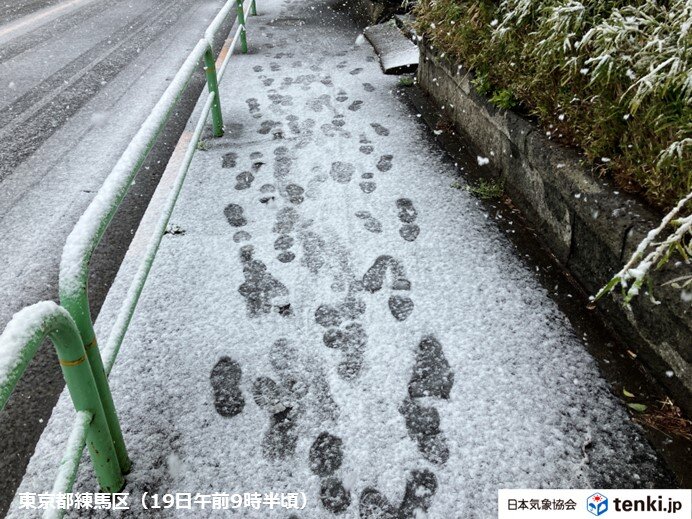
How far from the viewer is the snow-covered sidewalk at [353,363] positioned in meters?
1.57

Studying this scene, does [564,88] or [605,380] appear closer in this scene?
[605,380]

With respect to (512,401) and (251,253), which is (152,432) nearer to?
(251,253)

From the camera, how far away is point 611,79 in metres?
1.89

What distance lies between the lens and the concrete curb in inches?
65.6

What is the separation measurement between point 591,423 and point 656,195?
88 centimetres

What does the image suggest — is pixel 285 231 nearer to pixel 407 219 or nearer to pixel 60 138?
pixel 407 219

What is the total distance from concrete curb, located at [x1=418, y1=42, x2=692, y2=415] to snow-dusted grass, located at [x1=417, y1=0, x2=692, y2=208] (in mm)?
96

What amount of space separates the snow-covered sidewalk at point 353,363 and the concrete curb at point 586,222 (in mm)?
207

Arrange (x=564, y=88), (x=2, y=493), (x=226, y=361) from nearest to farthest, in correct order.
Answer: (x=2, y=493), (x=226, y=361), (x=564, y=88)

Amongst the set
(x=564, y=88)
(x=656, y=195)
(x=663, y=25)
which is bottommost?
(x=656, y=195)

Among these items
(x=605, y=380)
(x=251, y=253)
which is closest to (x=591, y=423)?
(x=605, y=380)

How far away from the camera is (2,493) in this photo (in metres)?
1.57

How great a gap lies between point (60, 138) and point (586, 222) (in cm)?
407

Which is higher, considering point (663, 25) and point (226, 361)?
point (663, 25)
